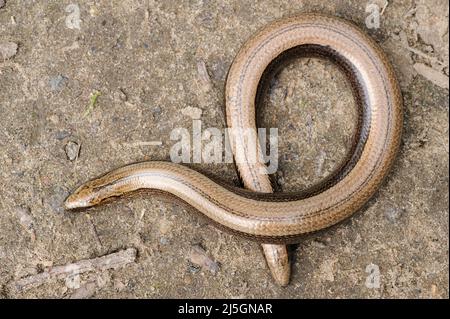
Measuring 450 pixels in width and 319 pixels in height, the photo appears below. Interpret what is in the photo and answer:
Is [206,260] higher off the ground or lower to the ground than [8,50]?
lower

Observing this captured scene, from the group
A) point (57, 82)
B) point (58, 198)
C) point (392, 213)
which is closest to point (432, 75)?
point (392, 213)

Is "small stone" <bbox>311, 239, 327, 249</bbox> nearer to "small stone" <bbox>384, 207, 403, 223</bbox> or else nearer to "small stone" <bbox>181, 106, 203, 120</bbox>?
"small stone" <bbox>384, 207, 403, 223</bbox>

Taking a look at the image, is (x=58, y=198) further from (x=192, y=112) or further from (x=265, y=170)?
(x=265, y=170)

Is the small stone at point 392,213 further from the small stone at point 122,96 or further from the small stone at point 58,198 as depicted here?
the small stone at point 58,198

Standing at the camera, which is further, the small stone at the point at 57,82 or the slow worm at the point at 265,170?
the small stone at the point at 57,82

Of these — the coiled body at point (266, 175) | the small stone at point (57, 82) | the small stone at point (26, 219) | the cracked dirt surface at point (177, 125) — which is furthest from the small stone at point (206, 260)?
the small stone at point (57, 82)

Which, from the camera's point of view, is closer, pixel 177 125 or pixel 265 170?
pixel 265 170

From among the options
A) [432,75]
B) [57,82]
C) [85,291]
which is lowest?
[85,291]
